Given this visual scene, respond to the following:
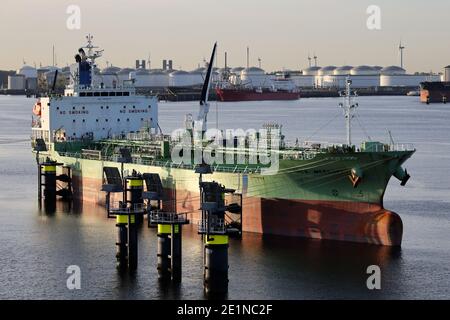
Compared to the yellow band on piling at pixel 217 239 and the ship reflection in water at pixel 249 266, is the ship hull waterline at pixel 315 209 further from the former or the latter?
the yellow band on piling at pixel 217 239

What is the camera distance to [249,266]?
117ft

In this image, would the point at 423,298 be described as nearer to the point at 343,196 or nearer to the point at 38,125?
the point at 343,196

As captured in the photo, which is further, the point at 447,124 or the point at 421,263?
the point at 447,124

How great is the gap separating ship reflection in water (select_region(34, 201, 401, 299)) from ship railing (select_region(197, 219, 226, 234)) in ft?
6.07

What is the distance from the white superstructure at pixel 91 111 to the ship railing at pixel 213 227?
24.3m

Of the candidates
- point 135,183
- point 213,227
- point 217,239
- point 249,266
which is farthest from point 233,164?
point 217,239

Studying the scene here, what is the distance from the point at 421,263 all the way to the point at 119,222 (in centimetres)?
1084

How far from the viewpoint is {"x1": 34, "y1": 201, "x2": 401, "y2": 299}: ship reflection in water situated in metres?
32.3

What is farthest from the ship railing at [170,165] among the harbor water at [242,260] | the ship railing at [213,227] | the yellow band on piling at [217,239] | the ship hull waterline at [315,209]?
the yellow band on piling at [217,239]

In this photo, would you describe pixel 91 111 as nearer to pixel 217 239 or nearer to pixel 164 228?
pixel 164 228

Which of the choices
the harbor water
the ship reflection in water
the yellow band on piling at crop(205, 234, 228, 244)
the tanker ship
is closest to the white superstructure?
the tanker ship

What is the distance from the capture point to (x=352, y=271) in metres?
34.7

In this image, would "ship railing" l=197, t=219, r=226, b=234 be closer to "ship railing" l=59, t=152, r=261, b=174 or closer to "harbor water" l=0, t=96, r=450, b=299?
"harbor water" l=0, t=96, r=450, b=299
